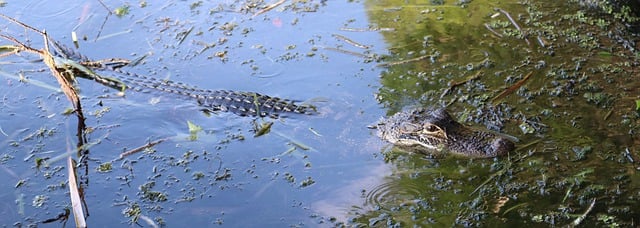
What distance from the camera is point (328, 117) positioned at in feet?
15.9

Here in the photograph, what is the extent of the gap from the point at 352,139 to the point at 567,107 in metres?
1.48

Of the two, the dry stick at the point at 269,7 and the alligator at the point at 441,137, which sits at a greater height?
the dry stick at the point at 269,7

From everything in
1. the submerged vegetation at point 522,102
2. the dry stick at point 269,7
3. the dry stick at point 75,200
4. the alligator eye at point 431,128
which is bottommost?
the submerged vegetation at point 522,102

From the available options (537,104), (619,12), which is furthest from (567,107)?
(619,12)

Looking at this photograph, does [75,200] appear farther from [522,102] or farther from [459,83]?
[522,102]

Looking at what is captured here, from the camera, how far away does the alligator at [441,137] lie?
13.6 feet

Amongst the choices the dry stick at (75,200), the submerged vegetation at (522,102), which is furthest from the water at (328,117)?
the dry stick at (75,200)

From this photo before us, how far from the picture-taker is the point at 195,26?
245 inches

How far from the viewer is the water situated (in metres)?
3.94

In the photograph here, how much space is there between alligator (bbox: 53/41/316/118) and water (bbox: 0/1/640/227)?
0.08 m

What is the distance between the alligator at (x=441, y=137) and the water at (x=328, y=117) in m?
0.08

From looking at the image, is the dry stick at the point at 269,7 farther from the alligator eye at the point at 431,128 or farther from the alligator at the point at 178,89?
the alligator eye at the point at 431,128

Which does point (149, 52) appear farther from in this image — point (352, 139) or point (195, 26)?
point (352, 139)

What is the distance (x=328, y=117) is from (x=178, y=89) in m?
1.23
